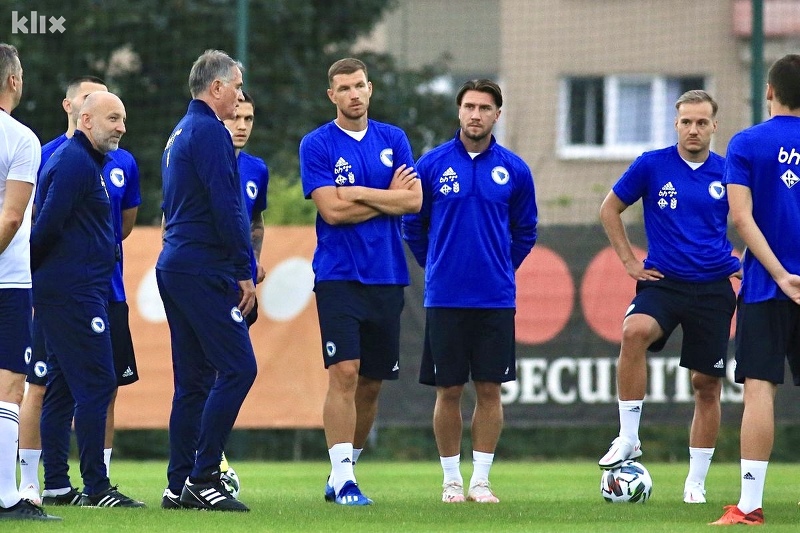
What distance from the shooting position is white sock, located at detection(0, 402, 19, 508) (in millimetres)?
7012

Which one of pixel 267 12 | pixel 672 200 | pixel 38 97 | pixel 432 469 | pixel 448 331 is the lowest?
pixel 432 469

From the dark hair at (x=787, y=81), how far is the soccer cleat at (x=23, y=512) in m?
4.44

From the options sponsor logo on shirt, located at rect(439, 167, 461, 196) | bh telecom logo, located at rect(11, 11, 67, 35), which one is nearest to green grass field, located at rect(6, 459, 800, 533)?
sponsor logo on shirt, located at rect(439, 167, 461, 196)

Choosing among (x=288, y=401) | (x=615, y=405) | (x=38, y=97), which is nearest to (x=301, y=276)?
(x=288, y=401)

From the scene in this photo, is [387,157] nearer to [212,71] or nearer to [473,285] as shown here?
[473,285]

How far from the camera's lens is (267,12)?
17812 millimetres

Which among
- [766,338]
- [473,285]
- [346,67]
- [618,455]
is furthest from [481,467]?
[346,67]

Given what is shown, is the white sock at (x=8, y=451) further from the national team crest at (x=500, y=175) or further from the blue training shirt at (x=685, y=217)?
the blue training shirt at (x=685, y=217)

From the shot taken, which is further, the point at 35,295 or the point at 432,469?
the point at 432,469

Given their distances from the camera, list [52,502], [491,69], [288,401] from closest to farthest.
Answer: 1. [52,502]
2. [288,401]
3. [491,69]

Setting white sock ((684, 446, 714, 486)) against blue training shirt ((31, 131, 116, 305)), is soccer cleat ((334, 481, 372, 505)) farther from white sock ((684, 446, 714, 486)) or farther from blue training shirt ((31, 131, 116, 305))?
white sock ((684, 446, 714, 486))

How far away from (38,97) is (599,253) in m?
7.39

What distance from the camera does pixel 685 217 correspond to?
9.03m

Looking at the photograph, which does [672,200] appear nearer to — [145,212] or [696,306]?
[696,306]
